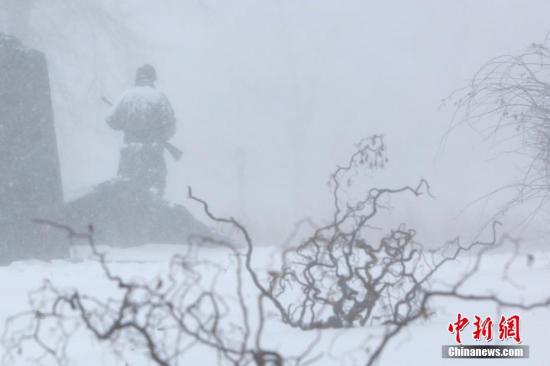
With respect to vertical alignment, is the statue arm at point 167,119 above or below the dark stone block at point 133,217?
above

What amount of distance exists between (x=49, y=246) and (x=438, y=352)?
6.10m

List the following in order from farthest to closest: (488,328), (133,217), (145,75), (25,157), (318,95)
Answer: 1. (318,95)
2. (145,75)
3. (133,217)
4. (25,157)
5. (488,328)

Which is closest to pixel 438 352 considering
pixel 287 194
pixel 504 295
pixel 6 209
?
pixel 504 295

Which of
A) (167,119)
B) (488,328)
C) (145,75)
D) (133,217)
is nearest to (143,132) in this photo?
(167,119)

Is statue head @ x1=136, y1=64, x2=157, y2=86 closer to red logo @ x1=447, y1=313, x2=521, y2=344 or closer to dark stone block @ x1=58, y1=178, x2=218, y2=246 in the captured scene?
dark stone block @ x1=58, y1=178, x2=218, y2=246

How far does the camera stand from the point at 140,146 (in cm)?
950

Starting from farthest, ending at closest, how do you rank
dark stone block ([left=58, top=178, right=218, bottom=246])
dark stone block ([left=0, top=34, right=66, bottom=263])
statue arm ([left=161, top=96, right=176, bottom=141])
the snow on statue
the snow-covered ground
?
statue arm ([left=161, top=96, right=176, bottom=141]), the snow on statue, dark stone block ([left=58, top=178, right=218, bottom=246]), dark stone block ([left=0, top=34, right=66, bottom=263]), the snow-covered ground

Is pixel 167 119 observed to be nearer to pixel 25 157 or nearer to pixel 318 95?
pixel 25 157

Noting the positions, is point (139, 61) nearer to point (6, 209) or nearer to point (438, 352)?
point (6, 209)

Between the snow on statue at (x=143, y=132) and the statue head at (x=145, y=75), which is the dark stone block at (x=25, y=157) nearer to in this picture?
the snow on statue at (x=143, y=132)

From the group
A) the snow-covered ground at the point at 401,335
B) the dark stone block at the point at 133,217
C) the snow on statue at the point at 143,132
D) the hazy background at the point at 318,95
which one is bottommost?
the snow-covered ground at the point at 401,335

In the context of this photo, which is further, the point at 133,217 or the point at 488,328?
the point at 133,217

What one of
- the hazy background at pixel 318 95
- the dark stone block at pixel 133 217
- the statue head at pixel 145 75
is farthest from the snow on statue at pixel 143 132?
the hazy background at pixel 318 95

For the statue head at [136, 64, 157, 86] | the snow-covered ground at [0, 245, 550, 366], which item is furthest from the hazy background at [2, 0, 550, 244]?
the snow-covered ground at [0, 245, 550, 366]
